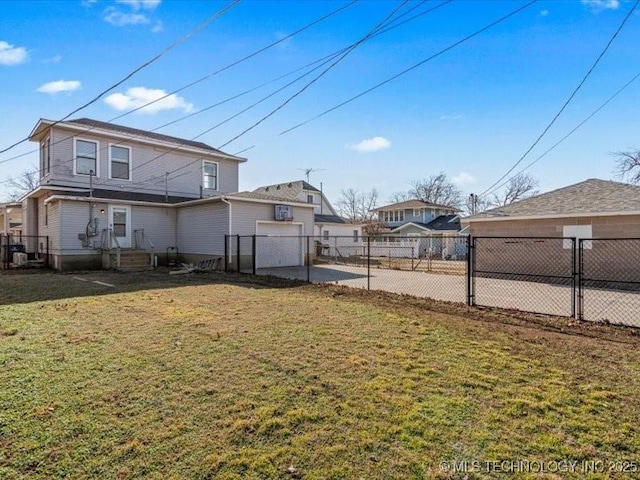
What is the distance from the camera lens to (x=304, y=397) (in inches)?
→ 133

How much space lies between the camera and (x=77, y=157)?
16500 millimetres

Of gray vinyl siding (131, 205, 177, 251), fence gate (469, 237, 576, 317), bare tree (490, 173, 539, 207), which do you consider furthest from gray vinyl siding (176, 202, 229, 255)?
bare tree (490, 173, 539, 207)

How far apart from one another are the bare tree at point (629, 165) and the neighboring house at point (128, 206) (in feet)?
75.3

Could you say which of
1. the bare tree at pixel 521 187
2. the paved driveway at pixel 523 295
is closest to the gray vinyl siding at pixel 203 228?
the paved driveway at pixel 523 295

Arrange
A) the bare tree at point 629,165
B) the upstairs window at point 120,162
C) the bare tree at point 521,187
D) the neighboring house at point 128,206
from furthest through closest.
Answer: the bare tree at point 521,187, the bare tree at point 629,165, the upstairs window at point 120,162, the neighboring house at point 128,206

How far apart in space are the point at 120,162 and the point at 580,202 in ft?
64.3

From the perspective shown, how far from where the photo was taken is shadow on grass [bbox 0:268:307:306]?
8.83m

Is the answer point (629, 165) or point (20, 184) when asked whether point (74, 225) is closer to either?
point (629, 165)

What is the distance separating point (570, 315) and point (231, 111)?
11.7m

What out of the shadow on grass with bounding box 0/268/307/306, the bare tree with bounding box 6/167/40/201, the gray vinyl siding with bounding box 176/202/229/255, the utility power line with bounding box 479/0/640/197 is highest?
the bare tree with bounding box 6/167/40/201

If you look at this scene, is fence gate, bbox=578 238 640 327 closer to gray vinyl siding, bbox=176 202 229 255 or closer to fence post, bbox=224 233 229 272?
fence post, bbox=224 233 229 272

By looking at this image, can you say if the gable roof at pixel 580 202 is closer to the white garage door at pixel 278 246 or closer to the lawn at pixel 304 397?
the white garage door at pixel 278 246

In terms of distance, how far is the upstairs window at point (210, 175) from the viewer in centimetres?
2084

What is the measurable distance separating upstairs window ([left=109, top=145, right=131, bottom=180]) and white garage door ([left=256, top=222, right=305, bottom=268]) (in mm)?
7373
